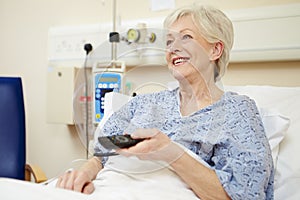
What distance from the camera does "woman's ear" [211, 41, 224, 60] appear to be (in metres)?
1.33

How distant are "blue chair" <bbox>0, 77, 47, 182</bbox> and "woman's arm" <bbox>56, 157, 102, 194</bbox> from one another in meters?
0.89

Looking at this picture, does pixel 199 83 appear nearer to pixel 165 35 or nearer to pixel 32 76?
pixel 165 35

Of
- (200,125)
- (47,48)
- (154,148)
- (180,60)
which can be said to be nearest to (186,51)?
(180,60)

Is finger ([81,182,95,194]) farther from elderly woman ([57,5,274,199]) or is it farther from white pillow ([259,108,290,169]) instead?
white pillow ([259,108,290,169])

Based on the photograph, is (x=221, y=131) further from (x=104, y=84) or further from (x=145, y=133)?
(x=104, y=84)

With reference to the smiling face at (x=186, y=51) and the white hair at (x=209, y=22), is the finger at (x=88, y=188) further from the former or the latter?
the white hair at (x=209, y=22)

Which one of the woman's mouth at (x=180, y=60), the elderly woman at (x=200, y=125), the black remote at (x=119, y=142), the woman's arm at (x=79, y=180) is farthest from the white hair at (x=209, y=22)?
the woman's arm at (x=79, y=180)

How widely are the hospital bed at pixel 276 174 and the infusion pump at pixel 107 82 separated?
0.88 ft

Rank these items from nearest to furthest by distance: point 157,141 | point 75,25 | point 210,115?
point 157,141
point 210,115
point 75,25

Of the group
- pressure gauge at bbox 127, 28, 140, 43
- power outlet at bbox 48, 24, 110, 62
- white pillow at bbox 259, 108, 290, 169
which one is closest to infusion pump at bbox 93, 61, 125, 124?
pressure gauge at bbox 127, 28, 140, 43

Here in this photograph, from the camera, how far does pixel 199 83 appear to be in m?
1.33

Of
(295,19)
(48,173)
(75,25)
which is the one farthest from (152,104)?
(48,173)

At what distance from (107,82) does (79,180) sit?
34 cm

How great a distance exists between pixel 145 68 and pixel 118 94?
139mm
